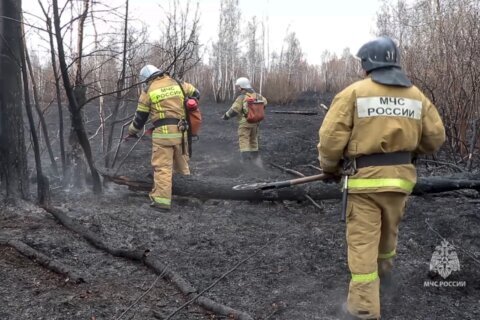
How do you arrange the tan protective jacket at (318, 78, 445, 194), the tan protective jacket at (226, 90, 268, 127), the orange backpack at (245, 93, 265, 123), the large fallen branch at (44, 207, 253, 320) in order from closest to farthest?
the tan protective jacket at (318, 78, 445, 194)
the large fallen branch at (44, 207, 253, 320)
the orange backpack at (245, 93, 265, 123)
the tan protective jacket at (226, 90, 268, 127)

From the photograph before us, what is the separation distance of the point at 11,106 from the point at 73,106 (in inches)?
23.7

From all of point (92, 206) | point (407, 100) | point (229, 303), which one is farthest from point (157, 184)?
point (407, 100)

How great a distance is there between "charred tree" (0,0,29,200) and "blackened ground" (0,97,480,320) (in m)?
0.28

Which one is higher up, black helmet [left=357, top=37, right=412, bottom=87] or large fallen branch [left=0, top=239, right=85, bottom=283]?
black helmet [left=357, top=37, right=412, bottom=87]

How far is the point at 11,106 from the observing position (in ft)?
14.8

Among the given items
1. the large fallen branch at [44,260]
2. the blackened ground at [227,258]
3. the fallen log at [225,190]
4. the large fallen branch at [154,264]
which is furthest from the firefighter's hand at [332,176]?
the fallen log at [225,190]

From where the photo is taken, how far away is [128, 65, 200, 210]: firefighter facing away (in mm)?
5418

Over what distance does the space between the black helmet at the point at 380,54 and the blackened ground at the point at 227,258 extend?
1567 millimetres

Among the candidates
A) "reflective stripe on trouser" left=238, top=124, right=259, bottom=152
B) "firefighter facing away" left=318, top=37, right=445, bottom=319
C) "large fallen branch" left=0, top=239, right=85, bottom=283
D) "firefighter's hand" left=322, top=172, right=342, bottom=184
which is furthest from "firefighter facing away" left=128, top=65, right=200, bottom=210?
"reflective stripe on trouser" left=238, top=124, right=259, bottom=152

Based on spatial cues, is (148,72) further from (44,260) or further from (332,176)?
(332,176)

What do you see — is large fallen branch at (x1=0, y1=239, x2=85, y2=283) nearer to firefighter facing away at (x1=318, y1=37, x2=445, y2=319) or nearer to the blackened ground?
the blackened ground

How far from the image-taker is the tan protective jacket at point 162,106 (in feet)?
18.0

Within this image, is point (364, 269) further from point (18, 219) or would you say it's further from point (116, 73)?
point (116, 73)

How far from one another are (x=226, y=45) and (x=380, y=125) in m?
26.6
